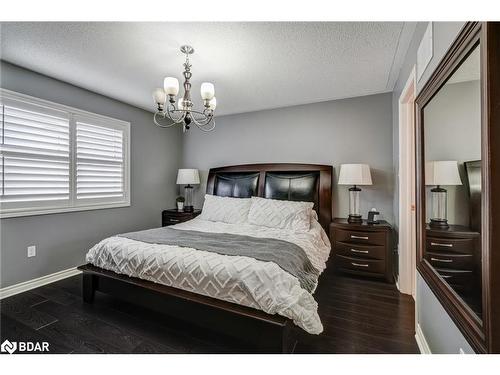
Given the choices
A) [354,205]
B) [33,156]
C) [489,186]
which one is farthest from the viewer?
[354,205]

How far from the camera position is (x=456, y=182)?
1167 millimetres

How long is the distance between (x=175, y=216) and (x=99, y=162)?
1425 mm

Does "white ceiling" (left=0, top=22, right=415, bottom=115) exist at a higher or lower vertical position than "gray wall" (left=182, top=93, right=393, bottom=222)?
higher

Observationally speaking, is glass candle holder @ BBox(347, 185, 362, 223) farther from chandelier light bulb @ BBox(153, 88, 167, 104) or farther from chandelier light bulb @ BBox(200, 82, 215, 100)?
chandelier light bulb @ BBox(153, 88, 167, 104)

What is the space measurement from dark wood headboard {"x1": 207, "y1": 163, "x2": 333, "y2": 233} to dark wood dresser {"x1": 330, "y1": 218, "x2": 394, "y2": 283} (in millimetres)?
383

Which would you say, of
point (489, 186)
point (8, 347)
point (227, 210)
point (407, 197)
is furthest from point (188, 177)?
point (489, 186)

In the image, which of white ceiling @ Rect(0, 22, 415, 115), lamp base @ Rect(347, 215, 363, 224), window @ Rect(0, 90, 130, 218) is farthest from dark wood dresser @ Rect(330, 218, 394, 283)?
window @ Rect(0, 90, 130, 218)

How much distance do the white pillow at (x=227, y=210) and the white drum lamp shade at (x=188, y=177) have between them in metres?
0.83

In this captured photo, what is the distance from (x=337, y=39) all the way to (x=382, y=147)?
5.88 feet

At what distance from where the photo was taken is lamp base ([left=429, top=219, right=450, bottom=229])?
132cm

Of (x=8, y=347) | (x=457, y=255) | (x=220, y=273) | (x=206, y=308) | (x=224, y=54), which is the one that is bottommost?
(x=8, y=347)

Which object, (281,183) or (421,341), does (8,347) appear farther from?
(281,183)

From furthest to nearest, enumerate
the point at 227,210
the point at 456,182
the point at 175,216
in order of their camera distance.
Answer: the point at 175,216
the point at 227,210
the point at 456,182

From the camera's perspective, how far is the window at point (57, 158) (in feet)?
8.14
